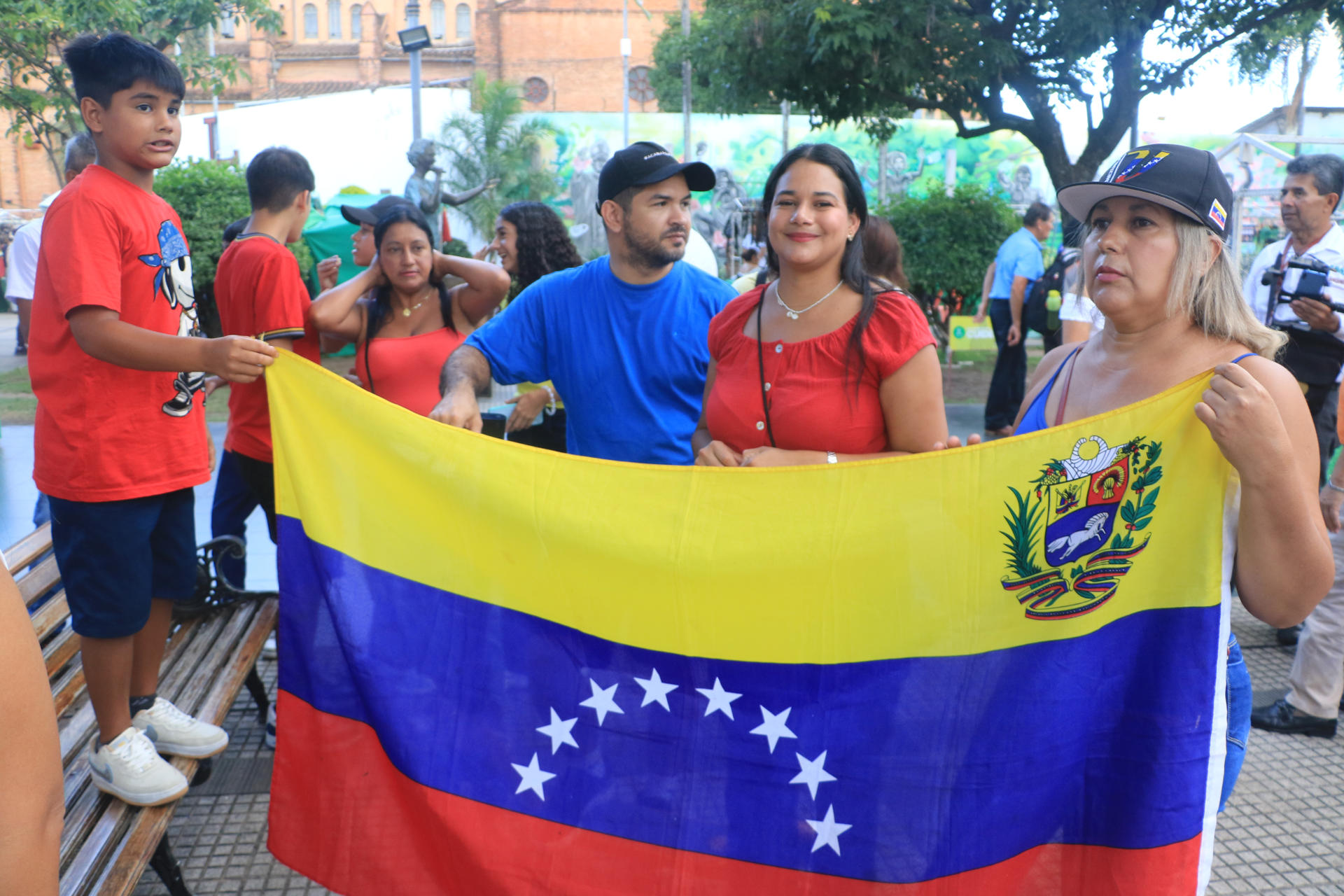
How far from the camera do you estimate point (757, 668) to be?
2.10 meters

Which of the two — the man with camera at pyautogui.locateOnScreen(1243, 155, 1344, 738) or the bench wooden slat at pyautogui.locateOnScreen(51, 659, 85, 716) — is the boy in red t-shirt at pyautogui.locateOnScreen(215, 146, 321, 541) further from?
the man with camera at pyautogui.locateOnScreen(1243, 155, 1344, 738)

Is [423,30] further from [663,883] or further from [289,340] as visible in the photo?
[663,883]

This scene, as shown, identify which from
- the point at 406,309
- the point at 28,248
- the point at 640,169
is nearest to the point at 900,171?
the point at 28,248

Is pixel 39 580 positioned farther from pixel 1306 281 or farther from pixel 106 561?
pixel 1306 281

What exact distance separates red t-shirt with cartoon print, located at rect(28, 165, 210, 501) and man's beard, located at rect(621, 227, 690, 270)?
121cm

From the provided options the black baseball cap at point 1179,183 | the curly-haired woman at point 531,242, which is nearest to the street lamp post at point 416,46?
the curly-haired woman at point 531,242

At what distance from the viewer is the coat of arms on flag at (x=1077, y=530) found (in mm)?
1961

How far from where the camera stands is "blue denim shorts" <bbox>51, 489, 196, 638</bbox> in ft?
8.39

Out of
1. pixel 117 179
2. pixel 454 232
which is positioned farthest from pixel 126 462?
pixel 454 232

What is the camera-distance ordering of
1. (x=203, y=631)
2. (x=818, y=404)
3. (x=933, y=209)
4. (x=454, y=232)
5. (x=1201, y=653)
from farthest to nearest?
(x=454, y=232) < (x=933, y=209) < (x=203, y=631) < (x=818, y=404) < (x=1201, y=653)

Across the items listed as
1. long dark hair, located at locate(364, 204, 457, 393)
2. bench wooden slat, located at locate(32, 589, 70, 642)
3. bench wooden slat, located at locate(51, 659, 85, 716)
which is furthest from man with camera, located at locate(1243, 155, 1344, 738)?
bench wooden slat, located at locate(32, 589, 70, 642)

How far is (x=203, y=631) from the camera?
3.52 m

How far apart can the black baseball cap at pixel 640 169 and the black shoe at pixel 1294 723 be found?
9.65ft

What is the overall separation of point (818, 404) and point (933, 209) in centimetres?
1287
